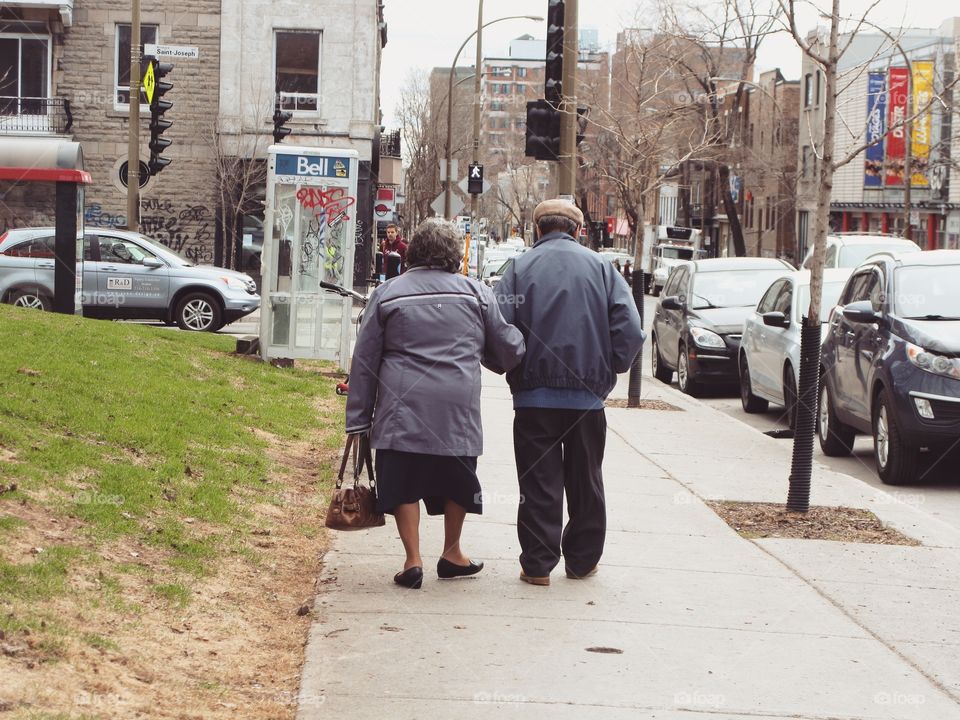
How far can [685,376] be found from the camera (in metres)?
18.1

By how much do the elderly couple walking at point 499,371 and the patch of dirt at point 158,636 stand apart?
29.5 inches

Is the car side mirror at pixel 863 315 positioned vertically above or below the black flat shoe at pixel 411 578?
above

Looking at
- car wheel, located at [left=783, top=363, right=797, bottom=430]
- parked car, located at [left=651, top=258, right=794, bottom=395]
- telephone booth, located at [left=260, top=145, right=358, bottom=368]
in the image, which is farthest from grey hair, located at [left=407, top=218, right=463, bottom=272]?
parked car, located at [left=651, top=258, right=794, bottom=395]

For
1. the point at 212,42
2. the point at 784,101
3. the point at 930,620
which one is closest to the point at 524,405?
the point at 930,620

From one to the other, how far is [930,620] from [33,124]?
33.9m

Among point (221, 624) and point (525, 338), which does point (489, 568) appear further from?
point (221, 624)

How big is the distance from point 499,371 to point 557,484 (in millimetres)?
613

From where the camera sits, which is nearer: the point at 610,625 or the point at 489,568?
the point at 610,625

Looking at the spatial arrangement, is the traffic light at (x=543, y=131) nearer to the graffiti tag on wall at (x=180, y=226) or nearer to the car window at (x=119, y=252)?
the car window at (x=119, y=252)

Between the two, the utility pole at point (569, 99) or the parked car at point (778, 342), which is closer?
the utility pole at point (569, 99)

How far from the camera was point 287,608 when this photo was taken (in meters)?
6.22

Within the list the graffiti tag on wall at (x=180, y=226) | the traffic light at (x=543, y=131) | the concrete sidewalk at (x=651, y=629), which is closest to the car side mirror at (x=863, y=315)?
the concrete sidewalk at (x=651, y=629)

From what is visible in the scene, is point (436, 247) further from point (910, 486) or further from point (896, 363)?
point (910, 486)

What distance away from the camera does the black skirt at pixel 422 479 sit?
654 centimetres
